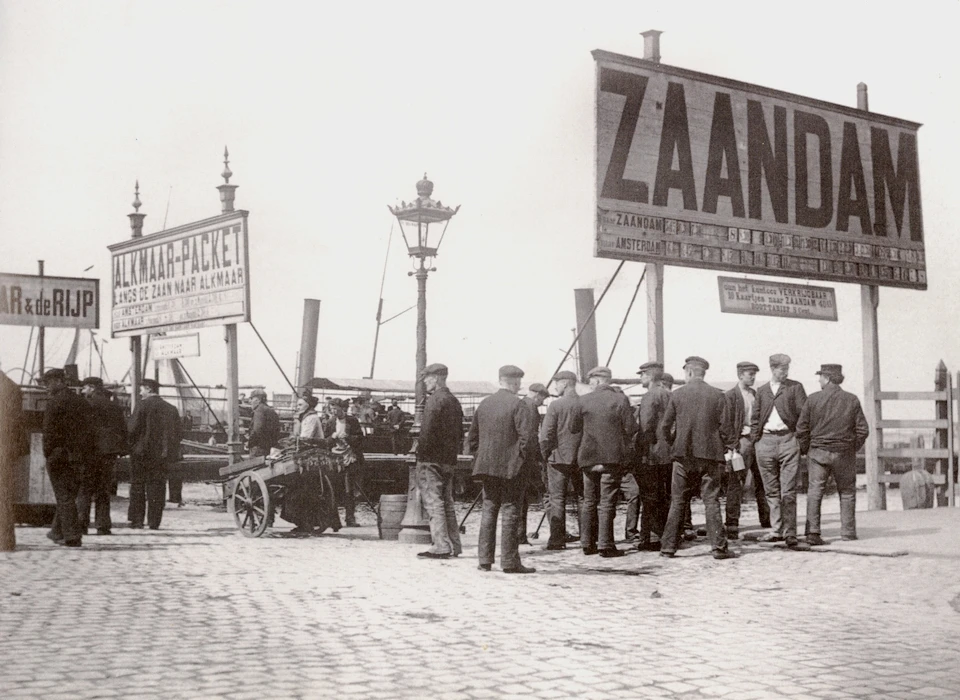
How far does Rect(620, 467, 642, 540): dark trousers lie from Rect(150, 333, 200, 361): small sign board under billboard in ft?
25.1

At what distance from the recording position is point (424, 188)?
1426 centimetres

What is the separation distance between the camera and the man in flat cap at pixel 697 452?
36.3ft

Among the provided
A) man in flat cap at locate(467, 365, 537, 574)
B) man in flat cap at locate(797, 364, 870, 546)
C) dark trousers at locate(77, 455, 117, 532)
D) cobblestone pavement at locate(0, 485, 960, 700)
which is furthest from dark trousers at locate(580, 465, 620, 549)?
dark trousers at locate(77, 455, 117, 532)

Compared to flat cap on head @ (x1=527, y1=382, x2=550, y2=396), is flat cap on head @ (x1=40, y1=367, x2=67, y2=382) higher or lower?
higher

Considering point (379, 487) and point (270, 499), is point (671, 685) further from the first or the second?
point (379, 487)

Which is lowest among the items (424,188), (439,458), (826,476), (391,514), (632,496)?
(391,514)

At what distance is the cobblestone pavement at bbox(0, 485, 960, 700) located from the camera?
222 inches

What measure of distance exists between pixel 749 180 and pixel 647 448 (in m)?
4.84

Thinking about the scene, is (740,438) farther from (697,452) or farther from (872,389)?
(872,389)

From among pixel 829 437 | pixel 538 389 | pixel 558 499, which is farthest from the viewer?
pixel 538 389

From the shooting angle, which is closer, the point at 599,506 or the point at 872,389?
the point at 599,506

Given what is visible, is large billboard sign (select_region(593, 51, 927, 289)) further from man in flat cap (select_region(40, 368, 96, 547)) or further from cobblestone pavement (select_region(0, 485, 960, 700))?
man in flat cap (select_region(40, 368, 96, 547))

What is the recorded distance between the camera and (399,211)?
46.7 feet

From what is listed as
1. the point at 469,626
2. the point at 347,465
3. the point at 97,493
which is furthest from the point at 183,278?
the point at 469,626
